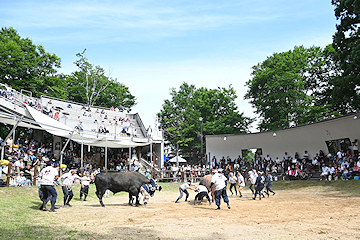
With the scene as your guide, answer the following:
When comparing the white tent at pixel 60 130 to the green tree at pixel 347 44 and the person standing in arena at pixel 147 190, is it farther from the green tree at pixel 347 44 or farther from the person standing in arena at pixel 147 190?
the green tree at pixel 347 44

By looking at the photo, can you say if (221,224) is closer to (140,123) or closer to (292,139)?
(292,139)

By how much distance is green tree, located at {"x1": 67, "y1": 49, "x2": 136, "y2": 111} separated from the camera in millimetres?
48116

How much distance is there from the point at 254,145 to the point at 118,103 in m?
27.6

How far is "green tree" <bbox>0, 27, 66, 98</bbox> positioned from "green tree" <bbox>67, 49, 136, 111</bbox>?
542 centimetres

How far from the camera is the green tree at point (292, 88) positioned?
35375 millimetres

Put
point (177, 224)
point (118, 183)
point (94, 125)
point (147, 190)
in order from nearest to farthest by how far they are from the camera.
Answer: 1. point (177, 224)
2. point (118, 183)
3. point (147, 190)
4. point (94, 125)

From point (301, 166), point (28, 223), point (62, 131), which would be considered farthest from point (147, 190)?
point (301, 166)

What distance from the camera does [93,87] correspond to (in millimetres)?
47625

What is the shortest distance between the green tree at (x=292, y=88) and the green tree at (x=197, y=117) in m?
5.13

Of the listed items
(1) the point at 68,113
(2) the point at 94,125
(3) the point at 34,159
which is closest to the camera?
(3) the point at 34,159

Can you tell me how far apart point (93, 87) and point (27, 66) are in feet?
40.2

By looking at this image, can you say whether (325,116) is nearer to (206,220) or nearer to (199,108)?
(199,108)

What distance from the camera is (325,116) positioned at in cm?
3453

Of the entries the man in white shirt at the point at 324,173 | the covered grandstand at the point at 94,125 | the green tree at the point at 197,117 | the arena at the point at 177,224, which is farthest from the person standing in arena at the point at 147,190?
the green tree at the point at 197,117
